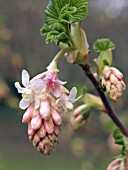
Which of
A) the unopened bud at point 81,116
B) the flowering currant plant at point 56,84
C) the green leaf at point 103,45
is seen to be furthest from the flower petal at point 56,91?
the unopened bud at point 81,116

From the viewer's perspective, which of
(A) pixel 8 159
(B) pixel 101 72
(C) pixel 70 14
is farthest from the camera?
(A) pixel 8 159

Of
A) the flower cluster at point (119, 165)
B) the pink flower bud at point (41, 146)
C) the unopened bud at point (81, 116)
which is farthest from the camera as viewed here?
the unopened bud at point (81, 116)

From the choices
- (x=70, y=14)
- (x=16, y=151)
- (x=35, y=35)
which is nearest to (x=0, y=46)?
(x=35, y=35)

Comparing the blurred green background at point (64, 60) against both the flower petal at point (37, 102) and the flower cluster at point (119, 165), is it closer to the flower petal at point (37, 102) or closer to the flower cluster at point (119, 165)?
the flower cluster at point (119, 165)

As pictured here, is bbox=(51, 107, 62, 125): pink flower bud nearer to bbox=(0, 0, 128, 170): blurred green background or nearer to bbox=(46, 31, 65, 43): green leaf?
bbox=(46, 31, 65, 43): green leaf

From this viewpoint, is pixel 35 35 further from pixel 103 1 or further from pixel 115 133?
pixel 115 133

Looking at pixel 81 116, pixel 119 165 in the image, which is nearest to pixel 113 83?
pixel 119 165
